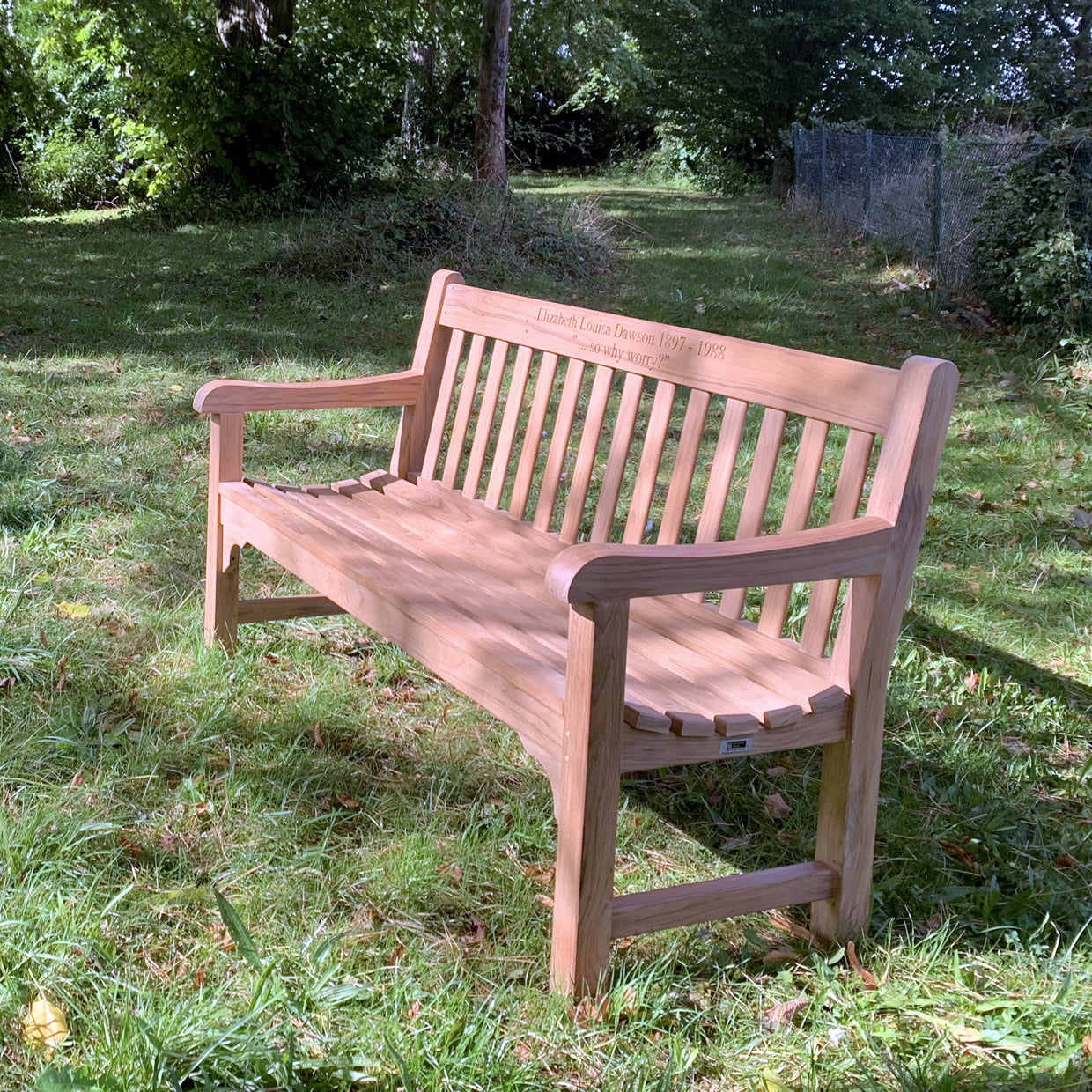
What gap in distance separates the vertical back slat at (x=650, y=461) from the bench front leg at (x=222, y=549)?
1326 mm

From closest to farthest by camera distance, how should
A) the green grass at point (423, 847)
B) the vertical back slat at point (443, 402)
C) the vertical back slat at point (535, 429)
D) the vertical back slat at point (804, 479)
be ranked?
the green grass at point (423, 847) < the vertical back slat at point (804, 479) < the vertical back slat at point (535, 429) < the vertical back slat at point (443, 402)

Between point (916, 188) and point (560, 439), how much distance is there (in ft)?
30.3

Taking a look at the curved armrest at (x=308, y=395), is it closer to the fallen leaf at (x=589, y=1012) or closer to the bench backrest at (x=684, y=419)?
the bench backrest at (x=684, y=419)

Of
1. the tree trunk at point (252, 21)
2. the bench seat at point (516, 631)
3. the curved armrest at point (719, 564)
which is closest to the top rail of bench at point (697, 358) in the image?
the curved armrest at point (719, 564)

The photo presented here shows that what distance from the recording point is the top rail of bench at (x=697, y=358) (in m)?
2.24

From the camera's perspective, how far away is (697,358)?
262cm

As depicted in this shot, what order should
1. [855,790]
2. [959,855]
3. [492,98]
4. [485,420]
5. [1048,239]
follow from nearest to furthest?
[855,790] < [959,855] < [485,420] < [1048,239] < [492,98]

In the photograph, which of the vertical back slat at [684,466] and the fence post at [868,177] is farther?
the fence post at [868,177]

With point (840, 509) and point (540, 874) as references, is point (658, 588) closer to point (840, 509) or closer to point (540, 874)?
point (840, 509)

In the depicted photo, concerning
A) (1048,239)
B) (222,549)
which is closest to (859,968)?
(222,549)

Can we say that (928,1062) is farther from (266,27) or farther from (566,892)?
(266,27)

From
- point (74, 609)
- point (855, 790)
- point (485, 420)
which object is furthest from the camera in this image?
point (74, 609)

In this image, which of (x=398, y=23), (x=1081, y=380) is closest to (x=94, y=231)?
(x=398, y=23)

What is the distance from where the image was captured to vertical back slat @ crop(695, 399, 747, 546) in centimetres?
249
